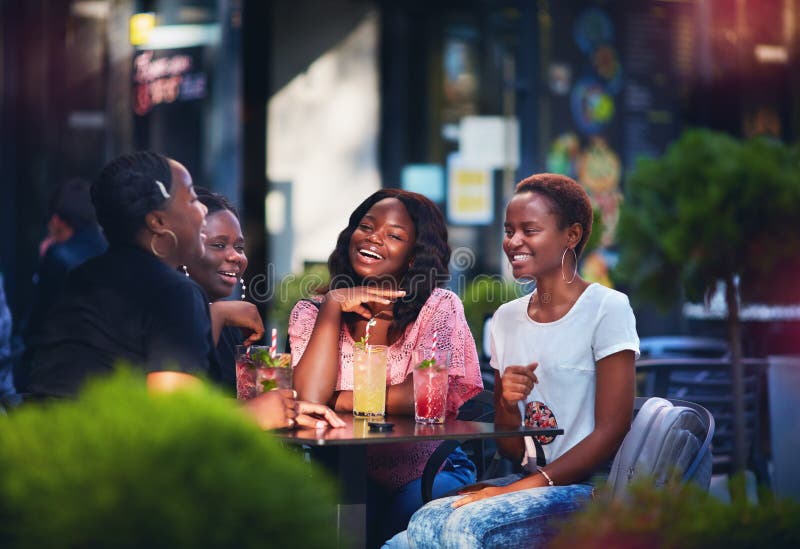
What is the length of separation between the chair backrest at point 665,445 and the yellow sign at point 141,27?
6446 millimetres

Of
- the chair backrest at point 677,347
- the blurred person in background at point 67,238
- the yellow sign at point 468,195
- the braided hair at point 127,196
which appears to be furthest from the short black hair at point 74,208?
the braided hair at point 127,196

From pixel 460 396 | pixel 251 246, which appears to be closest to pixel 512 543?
pixel 460 396

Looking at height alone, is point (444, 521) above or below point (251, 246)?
below

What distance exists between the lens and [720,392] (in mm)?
4969

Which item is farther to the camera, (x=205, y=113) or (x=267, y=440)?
(x=205, y=113)

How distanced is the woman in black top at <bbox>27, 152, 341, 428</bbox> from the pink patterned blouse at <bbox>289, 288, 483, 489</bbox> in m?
0.61

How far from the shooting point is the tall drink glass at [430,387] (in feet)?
9.86

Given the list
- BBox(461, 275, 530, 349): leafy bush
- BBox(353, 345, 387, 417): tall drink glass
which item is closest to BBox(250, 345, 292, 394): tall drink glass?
BBox(353, 345, 387, 417): tall drink glass

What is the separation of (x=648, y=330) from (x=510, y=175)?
8.51 feet

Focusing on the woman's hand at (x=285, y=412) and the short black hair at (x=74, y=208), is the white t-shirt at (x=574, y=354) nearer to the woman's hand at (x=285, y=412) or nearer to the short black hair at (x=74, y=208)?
the woman's hand at (x=285, y=412)

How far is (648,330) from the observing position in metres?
10.3

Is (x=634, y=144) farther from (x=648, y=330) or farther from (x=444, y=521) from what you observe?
(x=444, y=521)

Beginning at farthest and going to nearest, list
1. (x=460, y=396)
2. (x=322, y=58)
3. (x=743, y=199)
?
1. (x=322, y=58)
2. (x=743, y=199)
3. (x=460, y=396)

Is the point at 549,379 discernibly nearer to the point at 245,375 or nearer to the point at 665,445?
the point at 665,445
